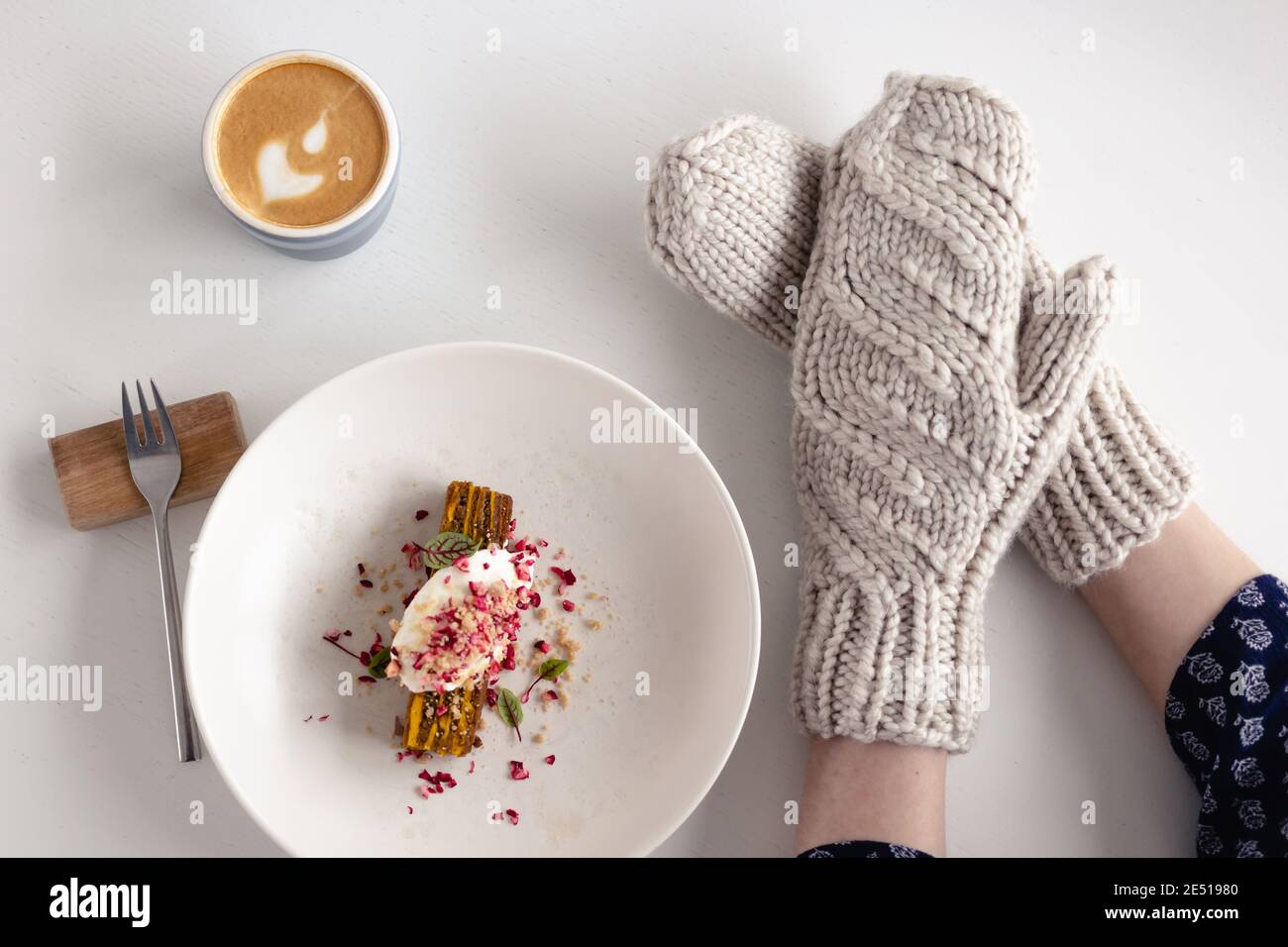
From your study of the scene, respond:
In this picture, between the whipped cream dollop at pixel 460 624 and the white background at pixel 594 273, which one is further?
the white background at pixel 594 273

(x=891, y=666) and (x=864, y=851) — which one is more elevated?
(x=891, y=666)

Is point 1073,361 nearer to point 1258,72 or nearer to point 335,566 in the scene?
point 1258,72

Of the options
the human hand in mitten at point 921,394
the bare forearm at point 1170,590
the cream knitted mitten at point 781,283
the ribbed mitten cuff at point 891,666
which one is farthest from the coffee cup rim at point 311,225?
the bare forearm at point 1170,590

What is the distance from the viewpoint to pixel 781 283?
36.8 inches

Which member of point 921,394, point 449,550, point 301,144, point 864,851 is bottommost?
point 864,851

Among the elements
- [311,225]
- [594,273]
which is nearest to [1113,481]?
[594,273]

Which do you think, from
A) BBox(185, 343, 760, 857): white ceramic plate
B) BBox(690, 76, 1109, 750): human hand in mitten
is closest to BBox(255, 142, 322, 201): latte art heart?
BBox(185, 343, 760, 857): white ceramic plate

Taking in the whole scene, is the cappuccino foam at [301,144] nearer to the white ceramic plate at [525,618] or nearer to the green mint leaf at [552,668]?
the white ceramic plate at [525,618]

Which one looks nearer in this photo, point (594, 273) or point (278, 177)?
point (278, 177)

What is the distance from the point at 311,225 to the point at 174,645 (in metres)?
0.39

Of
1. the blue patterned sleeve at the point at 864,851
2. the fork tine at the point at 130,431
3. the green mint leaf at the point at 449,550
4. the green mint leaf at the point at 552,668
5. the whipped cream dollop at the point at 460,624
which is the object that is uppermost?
the fork tine at the point at 130,431

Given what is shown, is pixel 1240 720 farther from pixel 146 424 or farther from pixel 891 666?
pixel 146 424

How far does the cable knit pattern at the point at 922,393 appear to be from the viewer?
855mm

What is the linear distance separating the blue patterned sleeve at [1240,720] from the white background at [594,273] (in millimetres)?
59
